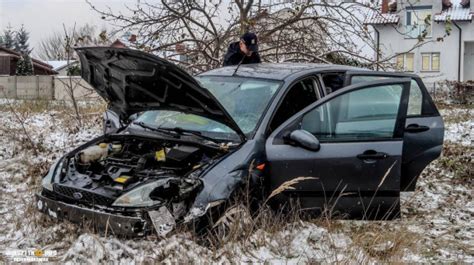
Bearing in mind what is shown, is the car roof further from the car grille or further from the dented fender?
the car grille

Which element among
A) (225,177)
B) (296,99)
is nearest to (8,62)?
(296,99)

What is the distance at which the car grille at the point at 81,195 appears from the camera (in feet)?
13.0

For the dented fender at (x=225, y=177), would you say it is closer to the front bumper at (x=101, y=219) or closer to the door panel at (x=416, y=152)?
the front bumper at (x=101, y=219)

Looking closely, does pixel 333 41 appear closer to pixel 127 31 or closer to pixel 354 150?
pixel 127 31

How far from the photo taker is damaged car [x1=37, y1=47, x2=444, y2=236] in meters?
3.99

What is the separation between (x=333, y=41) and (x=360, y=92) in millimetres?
5994

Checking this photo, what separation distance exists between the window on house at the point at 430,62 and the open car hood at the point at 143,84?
3227 cm

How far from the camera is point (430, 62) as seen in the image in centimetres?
3425

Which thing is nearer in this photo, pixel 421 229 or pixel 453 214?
pixel 421 229

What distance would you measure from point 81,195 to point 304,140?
6.17 ft

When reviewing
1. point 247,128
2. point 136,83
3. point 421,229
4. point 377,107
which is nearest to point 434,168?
point 421,229

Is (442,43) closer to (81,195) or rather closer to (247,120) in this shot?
(247,120)

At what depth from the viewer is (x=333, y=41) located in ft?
35.3

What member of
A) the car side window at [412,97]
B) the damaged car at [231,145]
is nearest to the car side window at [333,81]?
the damaged car at [231,145]
